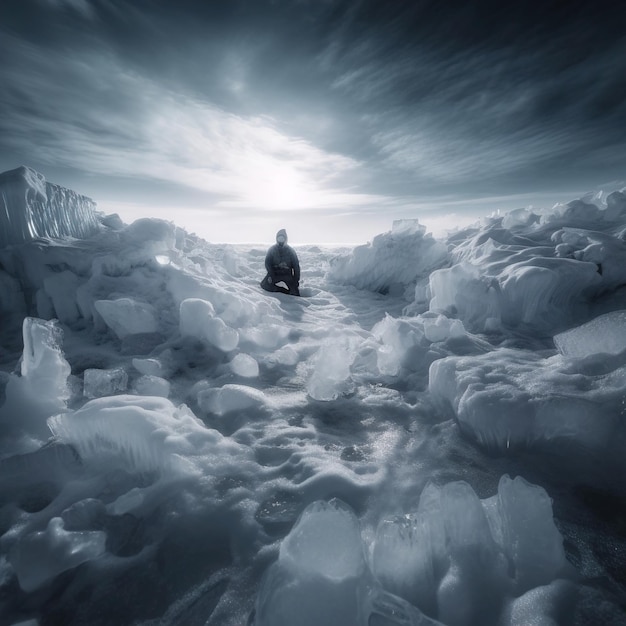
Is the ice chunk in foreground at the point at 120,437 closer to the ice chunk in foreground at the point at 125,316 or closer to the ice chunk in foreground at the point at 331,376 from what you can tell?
the ice chunk in foreground at the point at 331,376

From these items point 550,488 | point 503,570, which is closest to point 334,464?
point 503,570

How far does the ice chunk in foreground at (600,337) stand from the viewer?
2355 mm

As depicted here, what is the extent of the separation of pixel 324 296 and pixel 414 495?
20.9 feet

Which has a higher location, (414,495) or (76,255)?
(76,255)

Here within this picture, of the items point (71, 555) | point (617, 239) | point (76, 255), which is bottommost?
point (71, 555)

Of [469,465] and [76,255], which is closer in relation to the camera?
[469,465]

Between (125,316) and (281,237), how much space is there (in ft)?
14.7

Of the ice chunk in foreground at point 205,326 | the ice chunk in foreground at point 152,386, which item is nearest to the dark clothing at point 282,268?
the ice chunk in foreground at point 205,326

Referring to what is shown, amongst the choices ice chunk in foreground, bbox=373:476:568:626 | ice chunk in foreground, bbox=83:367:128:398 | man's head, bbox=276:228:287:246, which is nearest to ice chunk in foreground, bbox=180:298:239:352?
ice chunk in foreground, bbox=83:367:128:398

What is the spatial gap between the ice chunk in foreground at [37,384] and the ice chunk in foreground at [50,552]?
1.02 meters

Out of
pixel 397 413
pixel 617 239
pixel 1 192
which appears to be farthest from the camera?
pixel 617 239

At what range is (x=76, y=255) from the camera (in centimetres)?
455

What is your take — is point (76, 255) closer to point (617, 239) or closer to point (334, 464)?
point (334, 464)

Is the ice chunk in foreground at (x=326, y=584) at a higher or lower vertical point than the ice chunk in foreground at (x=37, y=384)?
lower
